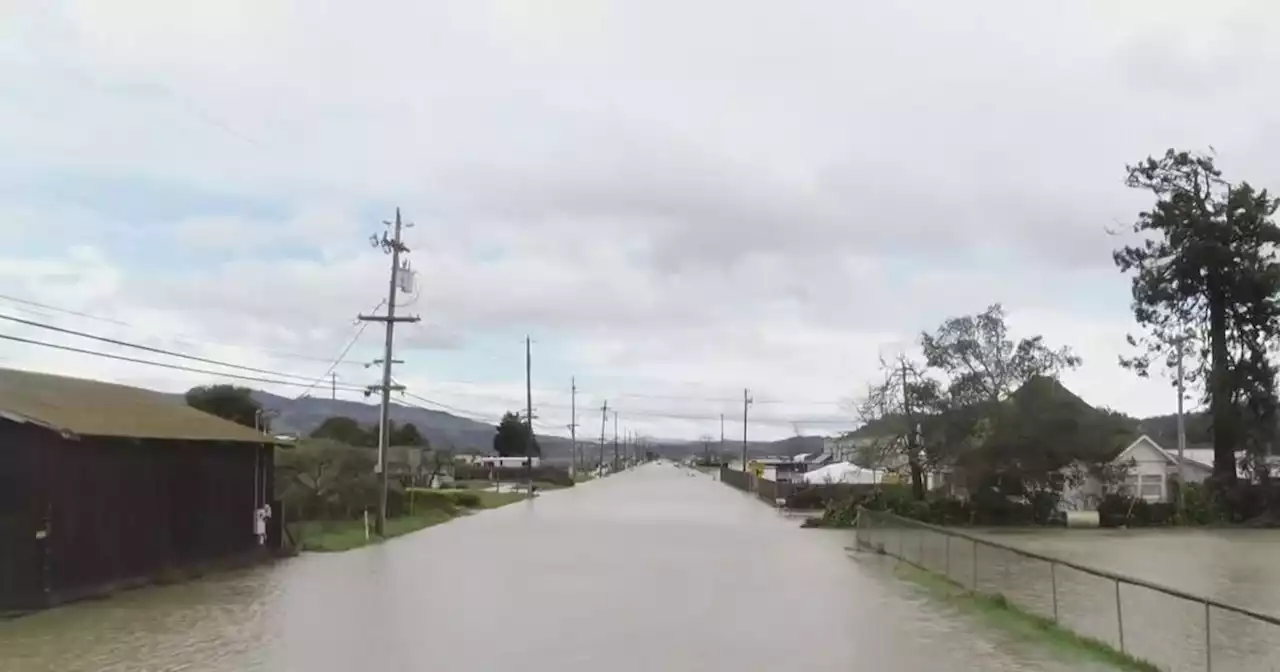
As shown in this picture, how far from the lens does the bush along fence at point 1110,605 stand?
14.8m

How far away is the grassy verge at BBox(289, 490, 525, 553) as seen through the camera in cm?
3409

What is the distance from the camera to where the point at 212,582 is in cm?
2405

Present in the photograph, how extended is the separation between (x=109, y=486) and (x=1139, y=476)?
2009 inches

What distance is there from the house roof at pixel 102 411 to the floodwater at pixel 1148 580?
15.1 m

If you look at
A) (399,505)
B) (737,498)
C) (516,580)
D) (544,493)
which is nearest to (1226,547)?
(516,580)

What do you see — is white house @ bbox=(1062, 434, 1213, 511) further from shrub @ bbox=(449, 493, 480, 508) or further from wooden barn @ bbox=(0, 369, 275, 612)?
wooden barn @ bbox=(0, 369, 275, 612)

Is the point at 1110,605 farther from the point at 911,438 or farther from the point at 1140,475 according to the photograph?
the point at 1140,475

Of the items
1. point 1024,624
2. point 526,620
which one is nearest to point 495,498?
point 526,620

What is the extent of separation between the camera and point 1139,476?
60562mm

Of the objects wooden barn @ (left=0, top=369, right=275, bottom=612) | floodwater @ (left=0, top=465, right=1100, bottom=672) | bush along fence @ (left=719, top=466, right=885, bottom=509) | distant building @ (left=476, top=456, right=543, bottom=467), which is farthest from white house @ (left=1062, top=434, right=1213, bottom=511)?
distant building @ (left=476, top=456, right=543, bottom=467)

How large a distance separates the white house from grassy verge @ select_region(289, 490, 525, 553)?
25177mm

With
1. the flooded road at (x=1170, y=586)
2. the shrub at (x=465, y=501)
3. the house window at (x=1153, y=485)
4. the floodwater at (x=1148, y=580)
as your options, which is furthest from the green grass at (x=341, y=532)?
the house window at (x=1153, y=485)

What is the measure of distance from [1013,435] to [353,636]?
36.4 m

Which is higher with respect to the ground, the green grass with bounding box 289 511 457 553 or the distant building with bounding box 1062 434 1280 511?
the distant building with bounding box 1062 434 1280 511
